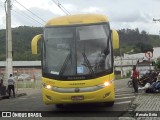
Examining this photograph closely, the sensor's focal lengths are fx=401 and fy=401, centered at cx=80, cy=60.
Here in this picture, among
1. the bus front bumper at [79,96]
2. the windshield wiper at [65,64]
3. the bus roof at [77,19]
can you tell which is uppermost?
the bus roof at [77,19]

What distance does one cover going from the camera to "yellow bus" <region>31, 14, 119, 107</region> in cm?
1334

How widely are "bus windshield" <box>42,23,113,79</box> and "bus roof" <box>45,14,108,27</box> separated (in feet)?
0.59

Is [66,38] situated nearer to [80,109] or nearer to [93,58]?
[93,58]

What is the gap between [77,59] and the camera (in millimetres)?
13586

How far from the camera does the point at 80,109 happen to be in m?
15.4

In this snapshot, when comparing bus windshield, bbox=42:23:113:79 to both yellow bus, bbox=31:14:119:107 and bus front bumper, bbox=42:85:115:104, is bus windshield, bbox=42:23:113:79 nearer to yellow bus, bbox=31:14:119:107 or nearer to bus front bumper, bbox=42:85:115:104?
yellow bus, bbox=31:14:119:107

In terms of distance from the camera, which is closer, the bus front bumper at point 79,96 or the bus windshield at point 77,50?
the bus front bumper at point 79,96

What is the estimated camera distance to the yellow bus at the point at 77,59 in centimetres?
1334

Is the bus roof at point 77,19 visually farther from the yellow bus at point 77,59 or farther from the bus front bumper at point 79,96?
the bus front bumper at point 79,96

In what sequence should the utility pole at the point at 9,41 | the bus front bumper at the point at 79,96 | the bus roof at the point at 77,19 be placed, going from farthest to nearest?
the utility pole at the point at 9,41
the bus roof at the point at 77,19
the bus front bumper at the point at 79,96

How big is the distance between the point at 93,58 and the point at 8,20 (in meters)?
15.8

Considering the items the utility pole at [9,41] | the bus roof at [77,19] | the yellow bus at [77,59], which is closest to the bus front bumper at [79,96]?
the yellow bus at [77,59]

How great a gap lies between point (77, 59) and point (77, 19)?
1612 millimetres

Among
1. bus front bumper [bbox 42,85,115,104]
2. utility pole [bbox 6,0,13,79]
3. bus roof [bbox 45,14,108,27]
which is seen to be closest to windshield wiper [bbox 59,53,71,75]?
bus front bumper [bbox 42,85,115,104]
